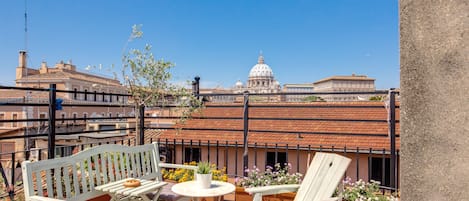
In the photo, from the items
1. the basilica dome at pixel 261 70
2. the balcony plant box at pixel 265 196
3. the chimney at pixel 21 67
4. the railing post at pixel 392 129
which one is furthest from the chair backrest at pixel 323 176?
the basilica dome at pixel 261 70

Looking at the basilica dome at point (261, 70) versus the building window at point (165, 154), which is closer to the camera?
the building window at point (165, 154)

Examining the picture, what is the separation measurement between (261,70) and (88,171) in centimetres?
8933

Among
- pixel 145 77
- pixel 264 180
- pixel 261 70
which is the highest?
pixel 261 70

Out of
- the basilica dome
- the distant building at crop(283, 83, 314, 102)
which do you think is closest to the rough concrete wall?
the distant building at crop(283, 83, 314, 102)

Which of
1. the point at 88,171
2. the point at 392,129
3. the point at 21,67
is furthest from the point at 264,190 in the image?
the point at 21,67

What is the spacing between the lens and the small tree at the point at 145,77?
162 inches

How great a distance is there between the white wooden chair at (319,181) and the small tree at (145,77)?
6.84 feet

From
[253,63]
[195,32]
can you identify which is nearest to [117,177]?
[195,32]

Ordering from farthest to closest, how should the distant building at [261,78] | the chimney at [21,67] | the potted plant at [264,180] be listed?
1. the distant building at [261,78]
2. the chimney at [21,67]
3. the potted plant at [264,180]

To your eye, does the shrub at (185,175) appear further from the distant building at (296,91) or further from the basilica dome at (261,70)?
the basilica dome at (261,70)

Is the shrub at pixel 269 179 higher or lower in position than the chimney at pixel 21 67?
lower

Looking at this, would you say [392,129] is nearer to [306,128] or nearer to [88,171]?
[88,171]

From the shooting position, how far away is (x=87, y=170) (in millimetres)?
3020

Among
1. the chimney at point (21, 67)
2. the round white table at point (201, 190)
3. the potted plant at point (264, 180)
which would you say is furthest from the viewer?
the chimney at point (21, 67)
